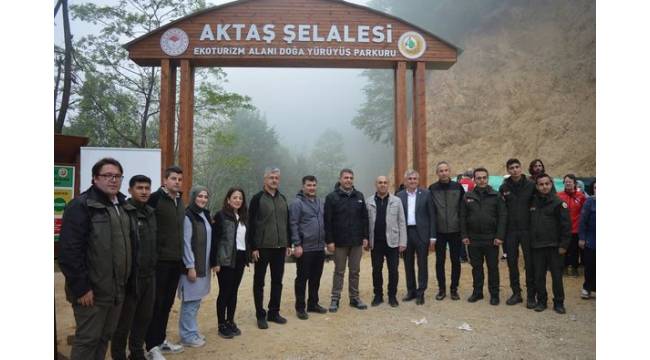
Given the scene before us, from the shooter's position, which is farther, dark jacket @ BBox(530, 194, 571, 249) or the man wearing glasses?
dark jacket @ BBox(530, 194, 571, 249)

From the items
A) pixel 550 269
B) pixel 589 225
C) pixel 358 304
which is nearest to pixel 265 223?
pixel 358 304

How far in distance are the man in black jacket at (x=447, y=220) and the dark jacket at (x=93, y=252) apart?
3.99 metres

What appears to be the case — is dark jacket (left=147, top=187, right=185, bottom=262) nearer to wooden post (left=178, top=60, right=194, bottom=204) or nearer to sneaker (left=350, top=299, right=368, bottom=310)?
sneaker (left=350, top=299, right=368, bottom=310)

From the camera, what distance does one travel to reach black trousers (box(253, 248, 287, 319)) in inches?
174

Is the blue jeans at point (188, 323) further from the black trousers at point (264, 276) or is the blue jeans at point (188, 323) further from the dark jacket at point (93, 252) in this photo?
the dark jacket at point (93, 252)

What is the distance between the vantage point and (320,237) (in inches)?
193

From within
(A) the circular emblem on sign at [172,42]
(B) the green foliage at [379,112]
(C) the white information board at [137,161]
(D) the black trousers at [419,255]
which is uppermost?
(B) the green foliage at [379,112]

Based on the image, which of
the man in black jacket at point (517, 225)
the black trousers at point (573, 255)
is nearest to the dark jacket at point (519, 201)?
the man in black jacket at point (517, 225)

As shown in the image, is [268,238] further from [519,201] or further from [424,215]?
[519,201]

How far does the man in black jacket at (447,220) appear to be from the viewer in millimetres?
5426

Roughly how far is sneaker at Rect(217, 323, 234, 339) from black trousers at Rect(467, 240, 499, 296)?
3.31 meters

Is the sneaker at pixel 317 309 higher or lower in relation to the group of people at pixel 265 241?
lower

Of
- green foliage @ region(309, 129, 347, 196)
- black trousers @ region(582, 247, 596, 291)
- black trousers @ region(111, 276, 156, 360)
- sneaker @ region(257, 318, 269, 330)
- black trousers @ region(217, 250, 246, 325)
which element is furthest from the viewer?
green foliage @ region(309, 129, 347, 196)

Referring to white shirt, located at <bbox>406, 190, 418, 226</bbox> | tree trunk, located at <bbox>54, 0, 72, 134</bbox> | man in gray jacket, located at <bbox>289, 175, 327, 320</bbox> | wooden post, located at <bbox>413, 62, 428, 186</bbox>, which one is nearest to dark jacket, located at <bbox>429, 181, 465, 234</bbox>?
white shirt, located at <bbox>406, 190, 418, 226</bbox>
